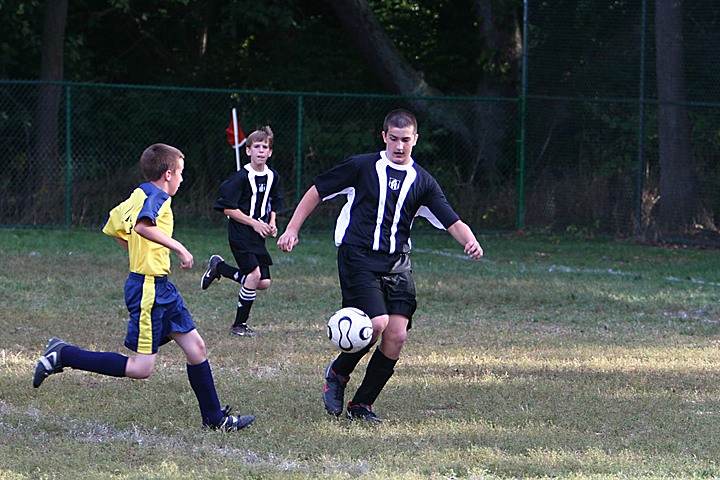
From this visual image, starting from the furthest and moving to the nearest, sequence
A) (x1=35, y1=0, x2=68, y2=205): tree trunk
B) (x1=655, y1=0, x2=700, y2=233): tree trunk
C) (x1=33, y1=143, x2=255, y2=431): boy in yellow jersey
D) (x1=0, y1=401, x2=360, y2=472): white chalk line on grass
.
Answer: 1. (x1=35, y1=0, x2=68, y2=205): tree trunk
2. (x1=655, y1=0, x2=700, y2=233): tree trunk
3. (x1=33, y1=143, x2=255, y2=431): boy in yellow jersey
4. (x1=0, y1=401, x2=360, y2=472): white chalk line on grass

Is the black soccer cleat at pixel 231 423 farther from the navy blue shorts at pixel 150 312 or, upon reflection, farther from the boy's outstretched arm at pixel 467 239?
the boy's outstretched arm at pixel 467 239

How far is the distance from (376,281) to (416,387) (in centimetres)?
112

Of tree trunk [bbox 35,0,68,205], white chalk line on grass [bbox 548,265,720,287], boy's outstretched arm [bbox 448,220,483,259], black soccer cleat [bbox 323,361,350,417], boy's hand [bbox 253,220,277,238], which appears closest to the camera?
boy's outstretched arm [bbox 448,220,483,259]

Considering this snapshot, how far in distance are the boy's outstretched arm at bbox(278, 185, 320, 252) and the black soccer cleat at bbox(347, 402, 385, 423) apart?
3.07 ft

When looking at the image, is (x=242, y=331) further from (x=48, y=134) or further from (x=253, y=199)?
(x=48, y=134)

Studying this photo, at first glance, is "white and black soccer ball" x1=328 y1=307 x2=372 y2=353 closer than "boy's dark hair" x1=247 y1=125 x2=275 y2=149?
Yes

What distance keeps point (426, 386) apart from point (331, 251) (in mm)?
8036

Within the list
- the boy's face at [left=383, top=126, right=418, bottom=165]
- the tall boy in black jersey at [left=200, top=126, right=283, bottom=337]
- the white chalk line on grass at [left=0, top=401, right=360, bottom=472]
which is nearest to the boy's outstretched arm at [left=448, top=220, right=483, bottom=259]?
the boy's face at [left=383, top=126, right=418, bottom=165]

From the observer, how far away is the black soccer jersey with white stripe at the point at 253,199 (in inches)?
350

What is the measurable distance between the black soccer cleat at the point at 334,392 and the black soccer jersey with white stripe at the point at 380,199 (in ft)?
2.51

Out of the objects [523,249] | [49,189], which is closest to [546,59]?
[523,249]

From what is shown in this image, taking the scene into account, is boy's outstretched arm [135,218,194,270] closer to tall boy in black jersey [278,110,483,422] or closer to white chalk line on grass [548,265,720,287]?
tall boy in black jersey [278,110,483,422]

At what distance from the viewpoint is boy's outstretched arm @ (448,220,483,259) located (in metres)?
5.70

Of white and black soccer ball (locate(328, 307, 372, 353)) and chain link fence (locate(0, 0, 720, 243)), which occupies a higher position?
chain link fence (locate(0, 0, 720, 243))
